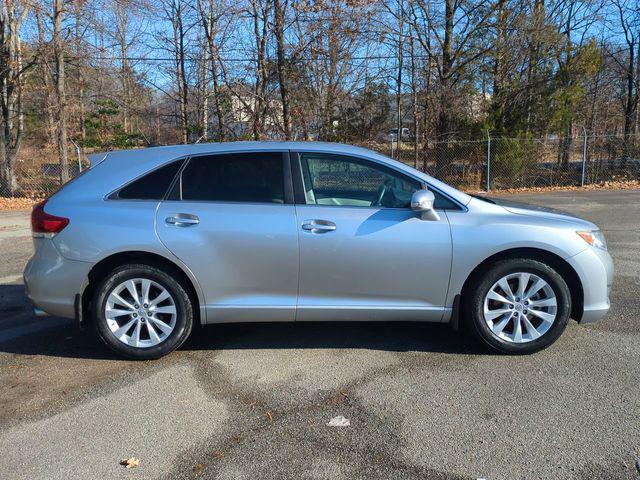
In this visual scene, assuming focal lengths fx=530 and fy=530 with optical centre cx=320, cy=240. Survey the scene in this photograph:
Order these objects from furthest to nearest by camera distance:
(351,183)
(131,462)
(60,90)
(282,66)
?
(282,66), (60,90), (351,183), (131,462)

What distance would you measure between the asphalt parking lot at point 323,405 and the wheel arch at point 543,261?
467mm

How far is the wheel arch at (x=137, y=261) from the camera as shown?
13.4ft

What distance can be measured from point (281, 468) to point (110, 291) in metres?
2.05

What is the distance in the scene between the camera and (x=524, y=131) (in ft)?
59.5

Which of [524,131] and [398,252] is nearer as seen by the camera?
[398,252]

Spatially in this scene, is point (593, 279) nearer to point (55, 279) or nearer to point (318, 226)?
point (318, 226)

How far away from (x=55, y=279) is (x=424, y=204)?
9.35 feet

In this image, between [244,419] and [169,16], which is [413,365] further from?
[169,16]

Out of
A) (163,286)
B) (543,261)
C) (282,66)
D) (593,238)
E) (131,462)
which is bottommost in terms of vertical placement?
(131,462)

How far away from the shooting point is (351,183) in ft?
14.6

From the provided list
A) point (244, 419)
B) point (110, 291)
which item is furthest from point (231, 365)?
point (110, 291)

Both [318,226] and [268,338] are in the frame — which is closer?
[318,226]

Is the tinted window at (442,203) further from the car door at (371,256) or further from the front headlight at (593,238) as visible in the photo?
the front headlight at (593,238)

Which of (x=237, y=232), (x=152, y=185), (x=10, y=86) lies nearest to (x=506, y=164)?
(x=237, y=232)
